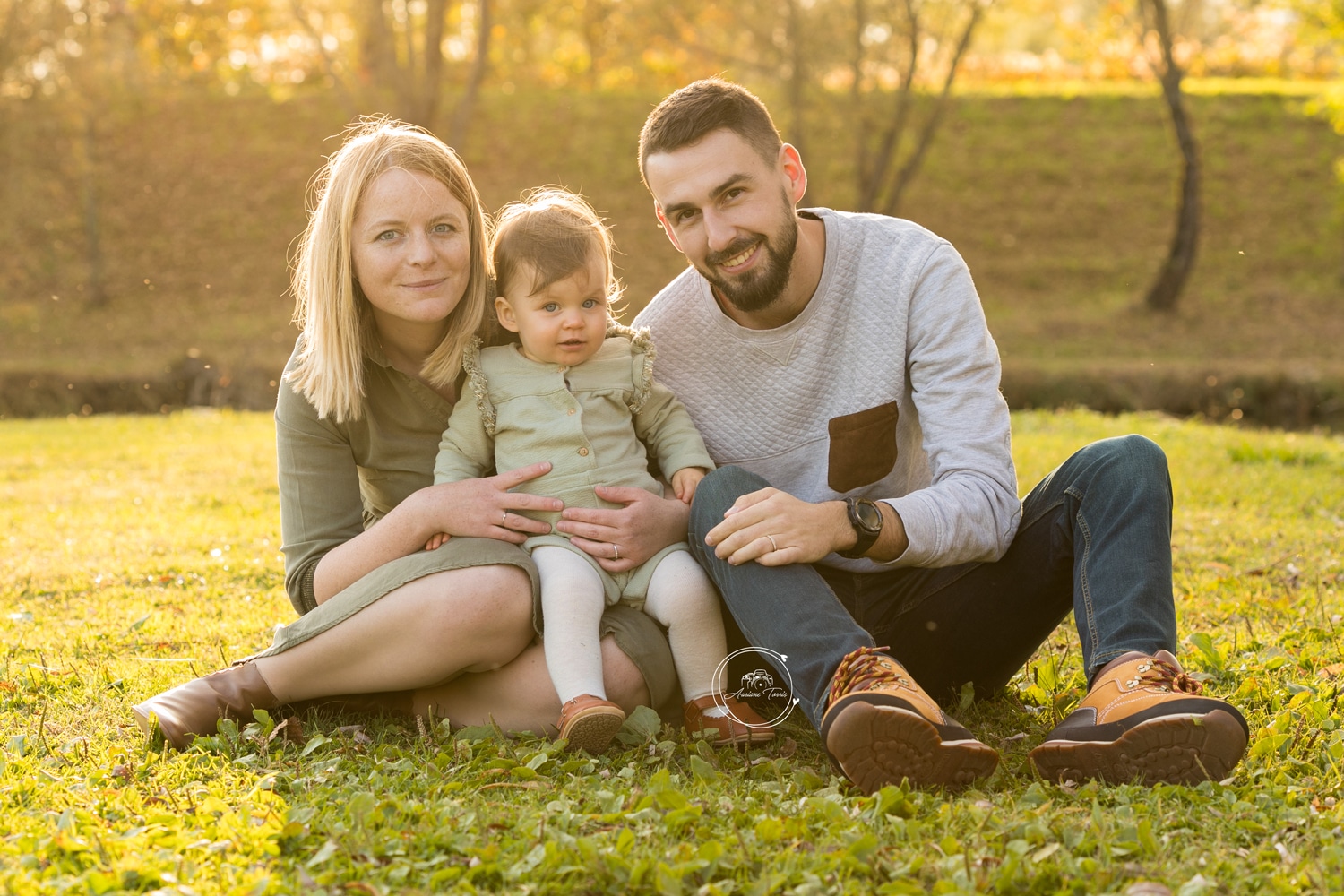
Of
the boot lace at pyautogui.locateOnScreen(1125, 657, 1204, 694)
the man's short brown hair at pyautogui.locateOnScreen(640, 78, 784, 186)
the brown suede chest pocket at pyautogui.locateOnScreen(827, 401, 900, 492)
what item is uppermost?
the man's short brown hair at pyautogui.locateOnScreen(640, 78, 784, 186)

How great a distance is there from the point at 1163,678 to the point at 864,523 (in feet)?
2.31

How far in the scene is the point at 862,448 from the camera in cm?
316

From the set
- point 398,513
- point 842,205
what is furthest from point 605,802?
point 842,205

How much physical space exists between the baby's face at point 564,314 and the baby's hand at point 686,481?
0.41 meters

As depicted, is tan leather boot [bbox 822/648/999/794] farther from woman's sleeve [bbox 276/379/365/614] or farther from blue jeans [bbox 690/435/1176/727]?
Answer: woman's sleeve [bbox 276/379/365/614]

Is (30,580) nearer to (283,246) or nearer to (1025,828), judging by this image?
(1025,828)

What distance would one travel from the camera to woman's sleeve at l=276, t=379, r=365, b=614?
317 centimetres

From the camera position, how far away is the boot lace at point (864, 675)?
2494 millimetres

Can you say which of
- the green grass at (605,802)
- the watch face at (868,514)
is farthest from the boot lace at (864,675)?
the watch face at (868,514)

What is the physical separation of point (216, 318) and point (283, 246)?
2599 millimetres

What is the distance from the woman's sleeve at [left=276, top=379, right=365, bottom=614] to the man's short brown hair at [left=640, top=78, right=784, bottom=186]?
1.16 metres

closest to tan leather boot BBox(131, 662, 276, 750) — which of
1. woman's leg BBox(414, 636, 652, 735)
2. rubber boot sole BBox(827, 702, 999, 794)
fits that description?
woman's leg BBox(414, 636, 652, 735)

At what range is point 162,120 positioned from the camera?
21578 mm

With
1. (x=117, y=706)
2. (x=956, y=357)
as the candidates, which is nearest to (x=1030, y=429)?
(x=956, y=357)
